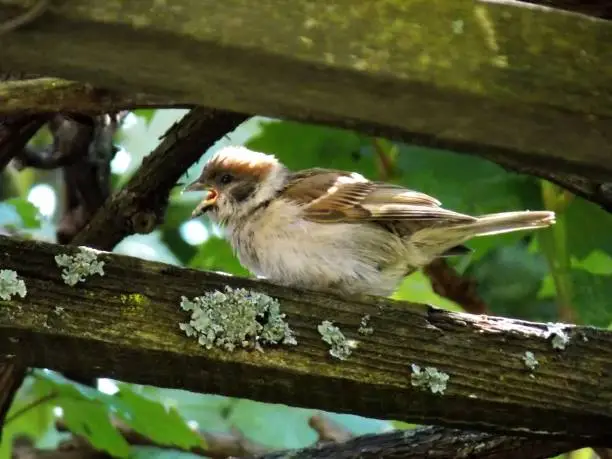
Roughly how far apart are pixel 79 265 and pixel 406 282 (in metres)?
1.83

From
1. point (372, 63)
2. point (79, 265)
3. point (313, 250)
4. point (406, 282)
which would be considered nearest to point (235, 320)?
point (79, 265)

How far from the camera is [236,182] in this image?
9.02 ft

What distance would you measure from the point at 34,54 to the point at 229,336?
0.64 metres

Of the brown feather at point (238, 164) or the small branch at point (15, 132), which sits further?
the brown feather at point (238, 164)

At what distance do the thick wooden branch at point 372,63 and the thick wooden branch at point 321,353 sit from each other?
1.68ft

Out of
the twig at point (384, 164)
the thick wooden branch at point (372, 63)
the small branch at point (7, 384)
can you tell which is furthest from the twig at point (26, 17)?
the twig at point (384, 164)

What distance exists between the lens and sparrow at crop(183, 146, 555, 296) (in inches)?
90.9

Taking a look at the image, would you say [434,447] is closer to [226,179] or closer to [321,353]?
[321,353]

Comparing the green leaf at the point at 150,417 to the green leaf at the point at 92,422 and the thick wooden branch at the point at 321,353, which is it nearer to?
the green leaf at the point at 92,422

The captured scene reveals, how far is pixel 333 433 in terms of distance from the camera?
10.2 feet

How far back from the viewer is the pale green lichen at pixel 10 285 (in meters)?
1.42

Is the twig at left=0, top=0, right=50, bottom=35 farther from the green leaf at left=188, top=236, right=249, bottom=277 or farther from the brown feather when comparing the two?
the green leaf at left=188, top=236, right=249, bottom=277

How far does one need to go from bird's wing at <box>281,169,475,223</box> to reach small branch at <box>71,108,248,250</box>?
0.90 feet

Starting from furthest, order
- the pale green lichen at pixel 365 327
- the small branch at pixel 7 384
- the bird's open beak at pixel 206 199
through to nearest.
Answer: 1. the bird's open beak at pixel 206 199
2. the small branch at pixel 7 384
3. the pale green lichen at pixel 365 327
